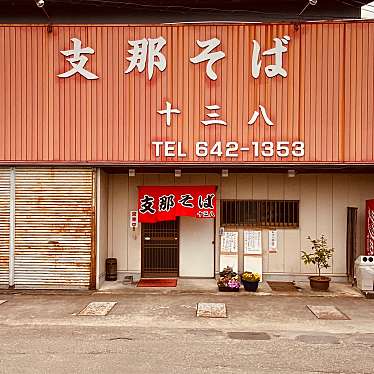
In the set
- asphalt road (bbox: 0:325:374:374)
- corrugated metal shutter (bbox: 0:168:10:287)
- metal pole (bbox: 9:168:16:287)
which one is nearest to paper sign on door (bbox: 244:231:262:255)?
asphalt road (bbox: 0:325:374:374)

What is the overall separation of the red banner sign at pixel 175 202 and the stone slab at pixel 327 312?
4.52 meters

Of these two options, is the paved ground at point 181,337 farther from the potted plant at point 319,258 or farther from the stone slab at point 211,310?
the potted plant at point 319,258

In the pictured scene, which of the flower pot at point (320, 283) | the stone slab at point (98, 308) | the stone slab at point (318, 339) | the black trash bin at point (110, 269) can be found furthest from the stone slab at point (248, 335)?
the black trash bin at point (110, 269)

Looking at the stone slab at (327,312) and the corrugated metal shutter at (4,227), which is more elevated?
the corrugated metal shutter at (4,227)

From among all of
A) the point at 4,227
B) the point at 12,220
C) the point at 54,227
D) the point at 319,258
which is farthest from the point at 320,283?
the point at 4,227

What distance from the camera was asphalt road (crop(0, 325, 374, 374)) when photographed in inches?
308

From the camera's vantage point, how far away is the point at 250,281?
47.6ft

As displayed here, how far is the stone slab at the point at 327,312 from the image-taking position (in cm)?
1168

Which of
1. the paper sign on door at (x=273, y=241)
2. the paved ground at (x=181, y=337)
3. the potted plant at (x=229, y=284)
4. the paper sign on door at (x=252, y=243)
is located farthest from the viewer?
the paper sign on door at (x=273, y=241)

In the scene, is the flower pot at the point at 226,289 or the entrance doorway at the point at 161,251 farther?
the entrance doorway at the point at 161,251

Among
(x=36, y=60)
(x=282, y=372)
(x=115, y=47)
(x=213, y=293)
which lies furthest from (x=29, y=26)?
(x=282, y=372)

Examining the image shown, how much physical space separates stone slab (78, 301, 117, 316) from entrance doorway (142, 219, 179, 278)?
11.7 feet

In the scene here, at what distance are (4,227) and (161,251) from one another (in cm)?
516

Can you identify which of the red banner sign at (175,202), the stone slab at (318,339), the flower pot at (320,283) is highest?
the red banner sign at (175,202)
